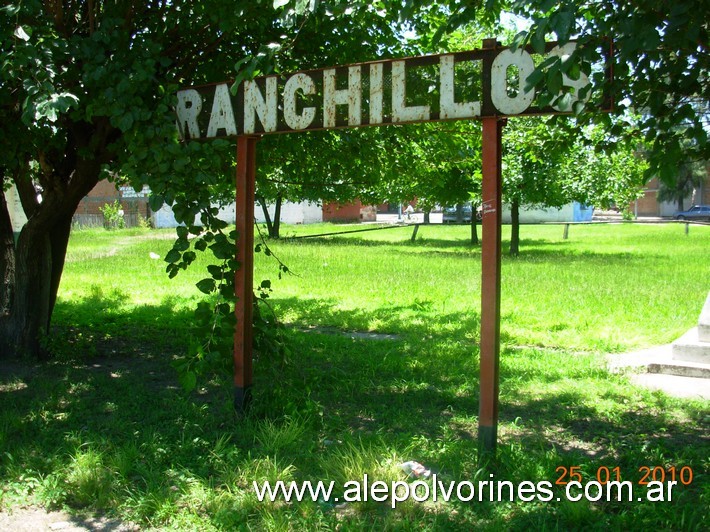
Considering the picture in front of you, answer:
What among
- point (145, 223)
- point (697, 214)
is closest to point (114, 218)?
point (145, 223)

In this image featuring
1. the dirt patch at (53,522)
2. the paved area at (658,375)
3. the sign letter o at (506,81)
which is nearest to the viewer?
the dirt patch at (53,522)

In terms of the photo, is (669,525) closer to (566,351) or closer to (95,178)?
(566,351)

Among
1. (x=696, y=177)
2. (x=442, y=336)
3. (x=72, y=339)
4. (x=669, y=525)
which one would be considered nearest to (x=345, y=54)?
(x=442, y=336)

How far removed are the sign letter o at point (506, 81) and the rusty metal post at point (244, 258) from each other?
186 centimetres

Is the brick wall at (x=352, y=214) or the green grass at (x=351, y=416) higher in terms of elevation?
the brick wall at (x=352, y=214)

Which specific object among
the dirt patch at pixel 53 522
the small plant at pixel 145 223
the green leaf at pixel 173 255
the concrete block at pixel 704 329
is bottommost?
the dirt patch at pixel 53 522

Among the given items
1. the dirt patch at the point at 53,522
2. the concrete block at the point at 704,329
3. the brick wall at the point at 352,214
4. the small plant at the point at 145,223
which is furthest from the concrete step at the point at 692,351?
the brick wall at the point at 352,214

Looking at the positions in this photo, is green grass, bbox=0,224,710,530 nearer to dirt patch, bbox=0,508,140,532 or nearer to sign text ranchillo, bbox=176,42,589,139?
A: dirt patch, bbox=0,508,140,532

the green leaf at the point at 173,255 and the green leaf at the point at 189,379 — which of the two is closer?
the green leaf at the point at 189,379

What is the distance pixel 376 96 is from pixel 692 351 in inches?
160

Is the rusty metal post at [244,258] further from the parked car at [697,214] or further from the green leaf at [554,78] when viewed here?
the parked car at [697,214]

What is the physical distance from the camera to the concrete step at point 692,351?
21.3ft

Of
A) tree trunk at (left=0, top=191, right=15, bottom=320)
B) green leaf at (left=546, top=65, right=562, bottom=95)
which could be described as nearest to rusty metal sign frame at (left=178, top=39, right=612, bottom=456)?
green leaf at (left=546, top=65, right=562, bottom=95)

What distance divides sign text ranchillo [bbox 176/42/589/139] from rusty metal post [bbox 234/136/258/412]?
0.73 ft
